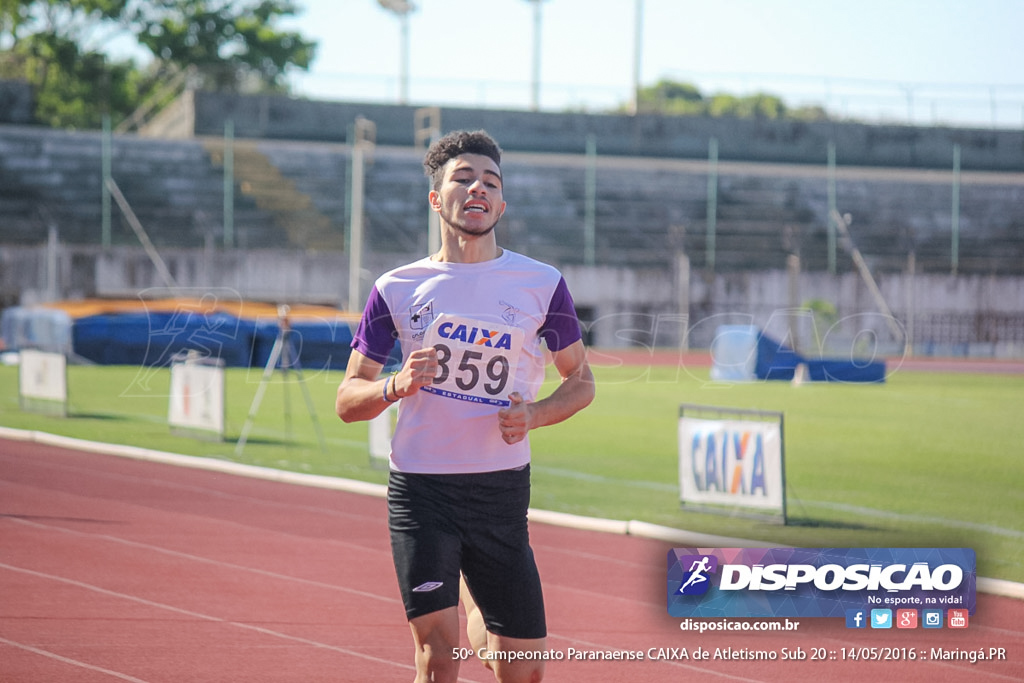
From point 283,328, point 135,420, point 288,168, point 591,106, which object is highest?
point 591,106

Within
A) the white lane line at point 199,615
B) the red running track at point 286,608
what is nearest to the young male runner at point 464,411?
the red running track at point 286,608

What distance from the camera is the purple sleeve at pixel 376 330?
13.2ft

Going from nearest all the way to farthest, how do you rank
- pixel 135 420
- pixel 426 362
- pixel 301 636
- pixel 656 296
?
pixel 426 362 < pixel 301 636 < pixel 135 420 < pixel 656 296

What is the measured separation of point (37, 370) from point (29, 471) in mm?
5990

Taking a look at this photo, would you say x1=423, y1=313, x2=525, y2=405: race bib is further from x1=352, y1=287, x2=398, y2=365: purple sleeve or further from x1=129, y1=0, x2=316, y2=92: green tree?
A: x1=129, y1=0, x2=316, y2=92: green tree

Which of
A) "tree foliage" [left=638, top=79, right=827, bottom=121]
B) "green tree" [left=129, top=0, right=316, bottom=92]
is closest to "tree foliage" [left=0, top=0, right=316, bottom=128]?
"green tree" [left=129, top=0, right=316, bottom=92]

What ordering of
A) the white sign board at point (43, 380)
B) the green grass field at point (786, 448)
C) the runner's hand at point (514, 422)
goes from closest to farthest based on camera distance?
the runner's hand at point (514, 422) < the green grass field at point (786, 448) < the white sign board at point (43, 380)

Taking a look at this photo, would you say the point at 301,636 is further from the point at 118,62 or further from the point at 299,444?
the point at 118,62

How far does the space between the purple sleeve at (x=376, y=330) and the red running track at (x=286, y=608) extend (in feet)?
7.48

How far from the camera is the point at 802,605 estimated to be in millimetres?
5578

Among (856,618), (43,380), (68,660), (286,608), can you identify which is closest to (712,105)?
(43,380)

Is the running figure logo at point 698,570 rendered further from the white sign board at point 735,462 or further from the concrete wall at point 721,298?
the concrete wall at point 721,298

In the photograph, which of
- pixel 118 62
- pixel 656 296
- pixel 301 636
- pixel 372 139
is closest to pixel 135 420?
pixel 301 636

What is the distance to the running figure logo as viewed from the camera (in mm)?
5125
